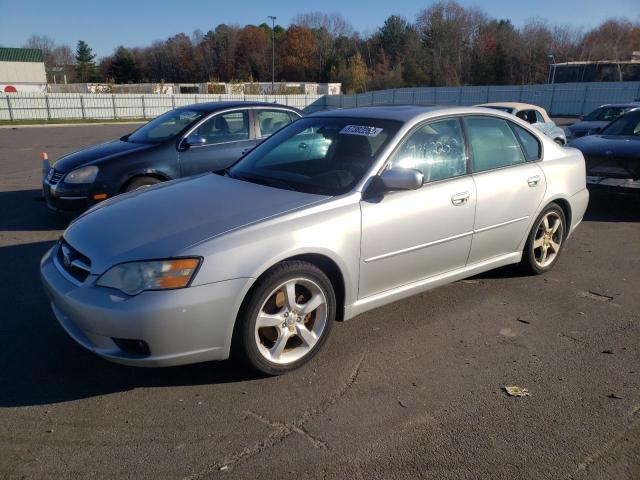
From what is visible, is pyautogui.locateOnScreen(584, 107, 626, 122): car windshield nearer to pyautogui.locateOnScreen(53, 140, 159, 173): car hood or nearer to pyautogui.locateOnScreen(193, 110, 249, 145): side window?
pyautogui.locateOnScreen(193, 110, 249, 145): side window

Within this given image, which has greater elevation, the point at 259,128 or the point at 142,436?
the point at 259,128

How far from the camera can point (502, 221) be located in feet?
14.8

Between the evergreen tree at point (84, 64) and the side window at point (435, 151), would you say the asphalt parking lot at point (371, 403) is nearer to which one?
the side window at point (435, 151)

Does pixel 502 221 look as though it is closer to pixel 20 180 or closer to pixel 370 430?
pixel 370 430

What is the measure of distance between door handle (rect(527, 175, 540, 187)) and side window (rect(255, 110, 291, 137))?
393cm

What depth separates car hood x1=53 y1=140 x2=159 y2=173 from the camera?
6.77m

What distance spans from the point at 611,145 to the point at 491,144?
15.2ft

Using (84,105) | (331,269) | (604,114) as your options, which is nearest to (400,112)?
(331,269)

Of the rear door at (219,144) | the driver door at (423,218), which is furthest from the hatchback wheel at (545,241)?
the rear door at (219,144)

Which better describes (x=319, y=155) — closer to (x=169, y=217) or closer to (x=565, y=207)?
(x=169, y=217)

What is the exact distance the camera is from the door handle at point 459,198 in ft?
13.4

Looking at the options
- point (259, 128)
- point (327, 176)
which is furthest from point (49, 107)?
point (327, 176)

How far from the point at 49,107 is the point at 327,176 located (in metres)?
36.6

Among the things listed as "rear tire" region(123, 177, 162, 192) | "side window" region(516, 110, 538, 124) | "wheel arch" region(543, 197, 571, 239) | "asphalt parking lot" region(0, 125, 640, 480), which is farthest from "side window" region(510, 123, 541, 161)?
"side window" region(516, 110, 538, 124)
